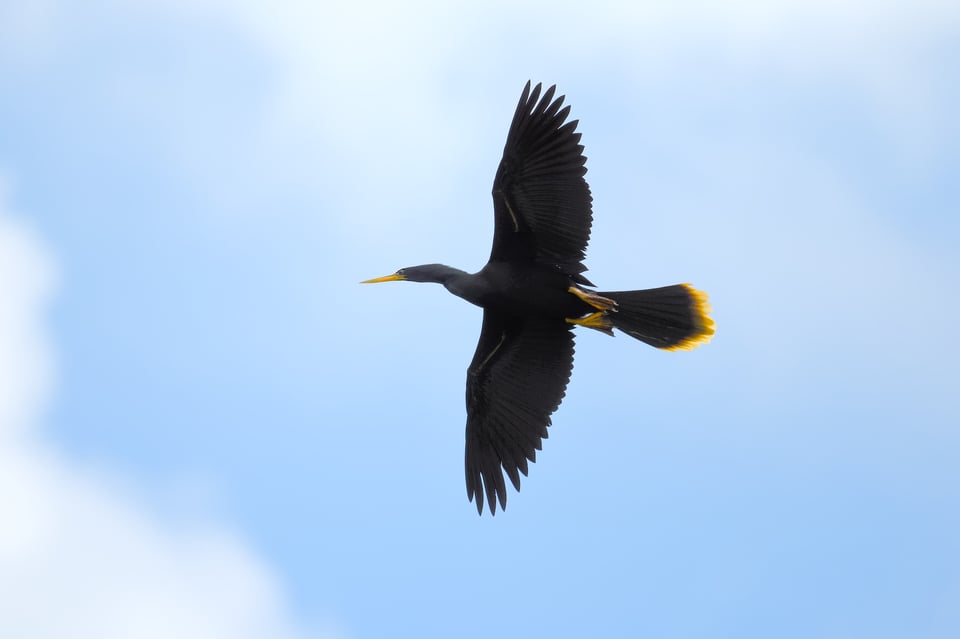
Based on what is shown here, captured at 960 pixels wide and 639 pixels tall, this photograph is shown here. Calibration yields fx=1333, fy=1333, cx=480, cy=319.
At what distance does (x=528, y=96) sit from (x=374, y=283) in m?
2.22

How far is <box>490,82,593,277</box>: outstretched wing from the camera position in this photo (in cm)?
988

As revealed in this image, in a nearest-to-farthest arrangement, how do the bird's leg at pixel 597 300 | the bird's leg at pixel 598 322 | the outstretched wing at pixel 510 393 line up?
the bird's leg at pixel 597 300 → the bird's leg at pixel 598 322 → the outstretched wing at pixel 510 393

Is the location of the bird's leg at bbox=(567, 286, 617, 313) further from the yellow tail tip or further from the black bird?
the yellow tail tip

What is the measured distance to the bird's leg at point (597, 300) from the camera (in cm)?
985

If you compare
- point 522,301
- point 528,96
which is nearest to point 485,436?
point 522,301

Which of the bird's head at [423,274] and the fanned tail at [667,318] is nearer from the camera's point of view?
the fanned tail at [667,318]

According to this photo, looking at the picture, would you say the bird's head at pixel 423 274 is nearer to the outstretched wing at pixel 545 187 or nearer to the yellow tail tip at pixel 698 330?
the outstretched wing at pixel 545 187

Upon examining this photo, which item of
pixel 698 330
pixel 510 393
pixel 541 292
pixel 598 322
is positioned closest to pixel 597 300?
pixel 598 322

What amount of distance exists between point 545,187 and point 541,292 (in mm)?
799

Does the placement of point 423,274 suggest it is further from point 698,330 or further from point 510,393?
point 698,330

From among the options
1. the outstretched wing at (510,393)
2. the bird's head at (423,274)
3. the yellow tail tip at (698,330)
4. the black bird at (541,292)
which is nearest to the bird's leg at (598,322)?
the black bird at (541,292)

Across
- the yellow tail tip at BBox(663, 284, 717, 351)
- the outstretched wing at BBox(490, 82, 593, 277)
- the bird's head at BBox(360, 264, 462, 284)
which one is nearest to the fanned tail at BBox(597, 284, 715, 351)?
the yellow tail tip at BBox(663, 284, 717, 351)

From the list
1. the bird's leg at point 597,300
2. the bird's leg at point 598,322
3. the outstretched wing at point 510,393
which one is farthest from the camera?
the outstretched wing at point 510,393

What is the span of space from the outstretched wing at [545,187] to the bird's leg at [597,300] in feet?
0.66
